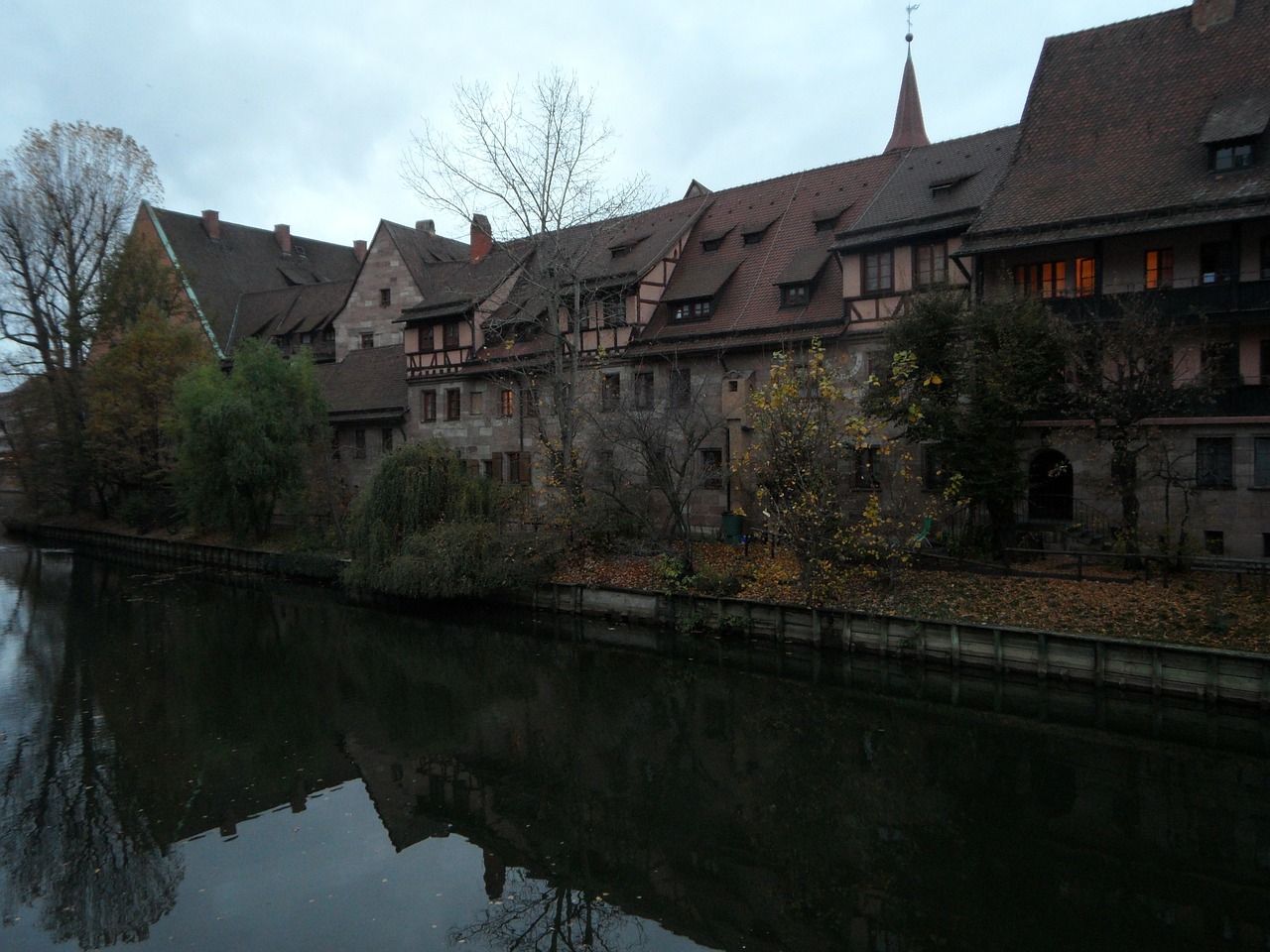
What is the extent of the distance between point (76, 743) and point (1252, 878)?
51.0 ft

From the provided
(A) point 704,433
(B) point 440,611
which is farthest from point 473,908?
(B) point 440,611

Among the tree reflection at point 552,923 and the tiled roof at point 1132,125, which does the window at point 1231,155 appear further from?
the tree reflection at point 552,923

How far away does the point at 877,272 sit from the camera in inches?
890

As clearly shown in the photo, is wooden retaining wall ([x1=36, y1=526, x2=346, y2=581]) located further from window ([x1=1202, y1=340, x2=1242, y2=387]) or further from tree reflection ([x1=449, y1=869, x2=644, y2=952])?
window ([x1=1202, y1=340, x2=1242, y2=387])

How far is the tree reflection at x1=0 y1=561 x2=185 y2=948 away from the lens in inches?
368

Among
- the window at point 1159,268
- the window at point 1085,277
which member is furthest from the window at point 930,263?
the window at point 1159,268

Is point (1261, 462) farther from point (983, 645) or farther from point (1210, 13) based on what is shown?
point (1210, 13)

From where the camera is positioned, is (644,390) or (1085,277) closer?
(1085,277)

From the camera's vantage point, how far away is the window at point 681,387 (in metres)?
22.2

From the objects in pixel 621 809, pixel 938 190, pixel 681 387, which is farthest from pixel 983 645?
pixel 938 190

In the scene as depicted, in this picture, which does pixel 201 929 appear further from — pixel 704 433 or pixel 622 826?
pixel 704 433

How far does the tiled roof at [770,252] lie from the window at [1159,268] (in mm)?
6817

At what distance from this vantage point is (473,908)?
367 inches

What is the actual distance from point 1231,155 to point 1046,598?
9.64m
